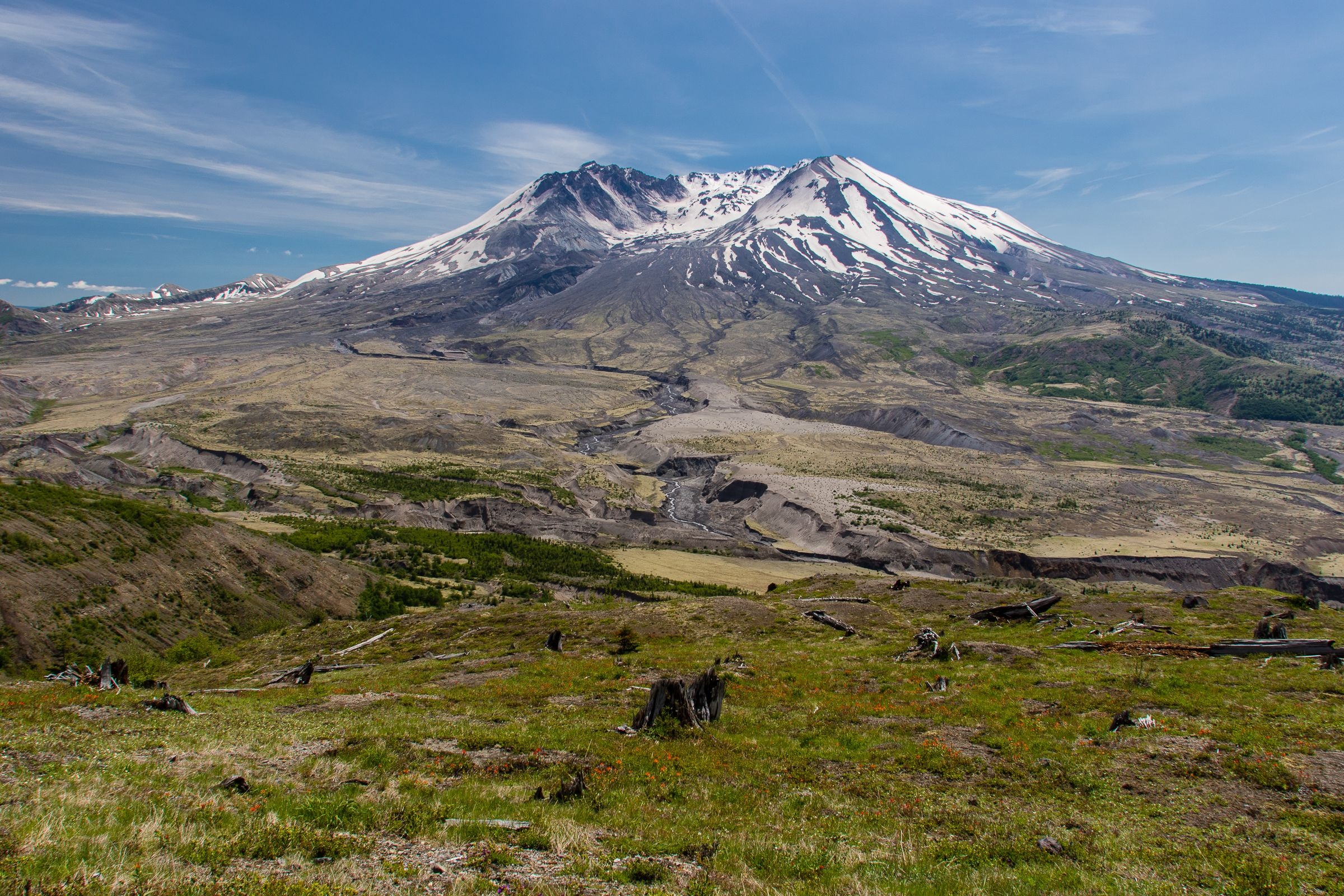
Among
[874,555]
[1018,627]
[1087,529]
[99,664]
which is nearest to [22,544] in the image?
[99,664]

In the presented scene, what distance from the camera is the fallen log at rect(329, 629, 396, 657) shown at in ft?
74.7

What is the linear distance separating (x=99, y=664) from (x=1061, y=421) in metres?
145

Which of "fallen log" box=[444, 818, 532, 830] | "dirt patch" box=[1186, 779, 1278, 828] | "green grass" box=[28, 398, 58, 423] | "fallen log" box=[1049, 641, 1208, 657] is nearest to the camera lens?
"fallen log" box=[444, 818, 532, 830]

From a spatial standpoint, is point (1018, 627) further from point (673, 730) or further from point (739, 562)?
point (739, 562)

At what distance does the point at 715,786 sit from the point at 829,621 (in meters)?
17.7

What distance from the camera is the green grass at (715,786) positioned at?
6.02m

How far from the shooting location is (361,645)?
23969 mm

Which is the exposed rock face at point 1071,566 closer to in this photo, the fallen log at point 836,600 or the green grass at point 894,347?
the fallen log at point 836,600

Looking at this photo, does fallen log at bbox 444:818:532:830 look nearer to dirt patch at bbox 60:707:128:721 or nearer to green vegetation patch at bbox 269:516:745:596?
dirt patch at bbox 60:707:128:721

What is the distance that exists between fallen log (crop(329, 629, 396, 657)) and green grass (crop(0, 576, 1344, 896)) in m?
5.38

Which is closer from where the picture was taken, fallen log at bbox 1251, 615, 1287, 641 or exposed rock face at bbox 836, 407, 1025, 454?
fallen log at bbox 1251, 615, 1287, 641

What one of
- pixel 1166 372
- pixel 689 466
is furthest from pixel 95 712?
pixel 1166 372

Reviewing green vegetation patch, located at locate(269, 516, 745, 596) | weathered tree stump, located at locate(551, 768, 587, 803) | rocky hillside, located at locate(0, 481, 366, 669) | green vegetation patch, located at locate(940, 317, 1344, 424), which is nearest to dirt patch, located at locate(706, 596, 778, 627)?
green vegetation patch, located at locate(269, 516, 745, 596)

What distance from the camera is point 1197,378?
15938 centimetres
